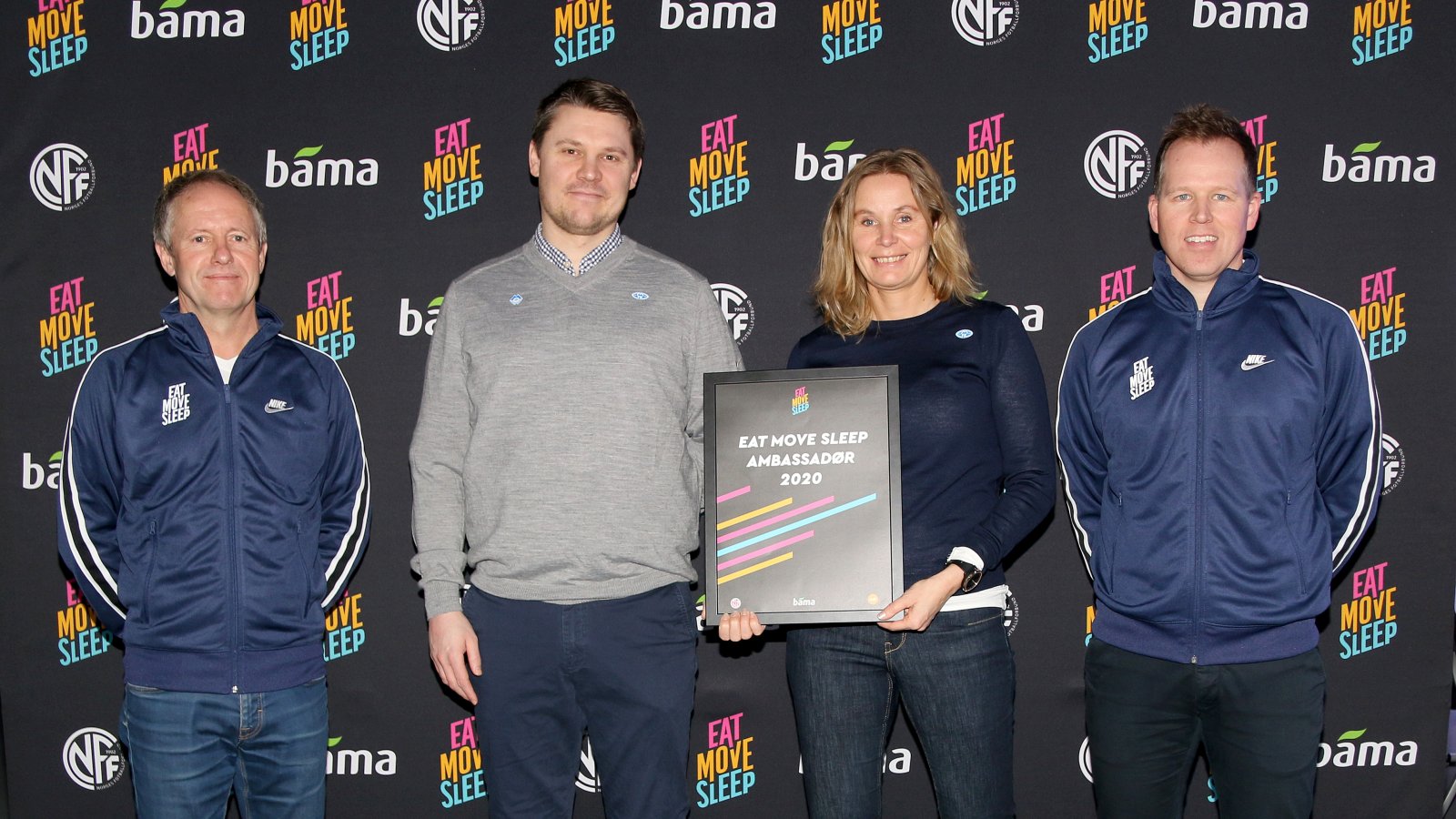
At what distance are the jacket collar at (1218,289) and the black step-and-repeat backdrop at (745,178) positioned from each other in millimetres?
724

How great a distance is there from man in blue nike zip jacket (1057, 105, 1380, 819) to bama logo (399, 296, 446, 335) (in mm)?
1743

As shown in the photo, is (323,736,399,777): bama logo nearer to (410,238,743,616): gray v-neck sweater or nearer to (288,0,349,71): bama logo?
(410,238,743,616): gray v-neck sweater

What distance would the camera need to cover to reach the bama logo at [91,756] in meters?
2.94

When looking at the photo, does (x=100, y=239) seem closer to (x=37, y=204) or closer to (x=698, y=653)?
(x=37, y=204)

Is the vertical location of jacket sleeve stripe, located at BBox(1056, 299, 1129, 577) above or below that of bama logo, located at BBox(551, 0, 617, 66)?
below

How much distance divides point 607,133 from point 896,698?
1311mm

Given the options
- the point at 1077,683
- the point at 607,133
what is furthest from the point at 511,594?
the point at 1077,683

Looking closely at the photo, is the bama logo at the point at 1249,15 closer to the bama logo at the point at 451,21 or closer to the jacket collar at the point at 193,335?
the bama logo at the point at 451,21

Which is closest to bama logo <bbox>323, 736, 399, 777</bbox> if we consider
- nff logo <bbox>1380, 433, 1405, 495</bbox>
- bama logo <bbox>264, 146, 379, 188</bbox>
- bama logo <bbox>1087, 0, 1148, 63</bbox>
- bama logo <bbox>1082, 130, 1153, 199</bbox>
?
bama logo <bbox>264, 146, 379, 188</bbox>

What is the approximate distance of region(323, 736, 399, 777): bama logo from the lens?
2947 mm

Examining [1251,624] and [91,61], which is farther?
[91,61]

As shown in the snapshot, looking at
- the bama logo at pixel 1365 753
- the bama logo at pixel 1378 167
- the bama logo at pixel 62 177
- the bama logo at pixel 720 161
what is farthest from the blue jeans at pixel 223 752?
the bama logo at pixel 1378 167

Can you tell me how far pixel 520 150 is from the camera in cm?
287

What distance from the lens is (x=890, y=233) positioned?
2129 mm
